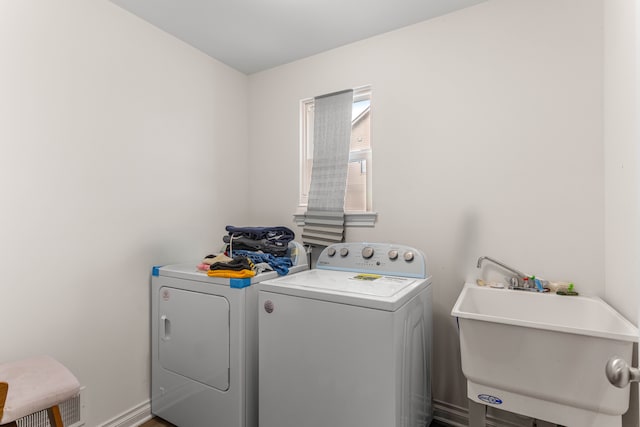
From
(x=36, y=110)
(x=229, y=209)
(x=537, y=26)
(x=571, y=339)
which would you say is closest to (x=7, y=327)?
(x=36, y=110)

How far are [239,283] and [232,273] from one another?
80mm

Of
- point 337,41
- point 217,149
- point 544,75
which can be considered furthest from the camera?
point 217,149

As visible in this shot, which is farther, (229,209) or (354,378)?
(229,209)

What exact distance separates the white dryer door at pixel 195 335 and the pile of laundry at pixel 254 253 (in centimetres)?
18

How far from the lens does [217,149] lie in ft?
8.12

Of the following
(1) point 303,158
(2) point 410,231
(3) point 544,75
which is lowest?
(2) point 410,231

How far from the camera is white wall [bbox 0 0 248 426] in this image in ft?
4.76

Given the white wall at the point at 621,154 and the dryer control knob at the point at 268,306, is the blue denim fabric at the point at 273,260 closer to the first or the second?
the dryer control knob at the point at 268,306

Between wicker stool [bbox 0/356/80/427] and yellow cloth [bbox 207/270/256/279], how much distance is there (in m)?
0.68

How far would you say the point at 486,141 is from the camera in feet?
5.90

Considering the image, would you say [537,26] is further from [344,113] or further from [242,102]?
[242,102]

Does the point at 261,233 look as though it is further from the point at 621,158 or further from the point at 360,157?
the point at 621,158

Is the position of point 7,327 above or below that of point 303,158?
below

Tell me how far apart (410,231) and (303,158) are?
3.44 ft
